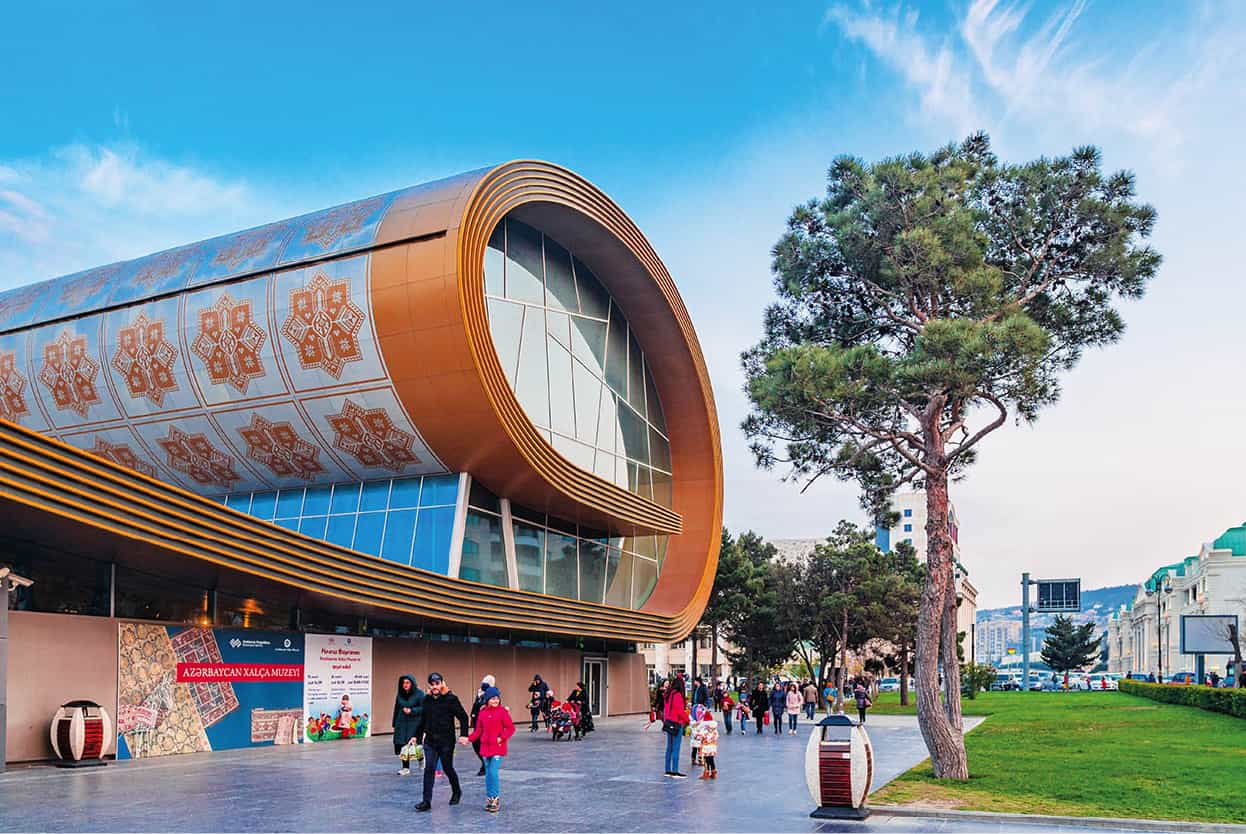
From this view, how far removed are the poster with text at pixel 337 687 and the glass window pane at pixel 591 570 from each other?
10917 millimetres

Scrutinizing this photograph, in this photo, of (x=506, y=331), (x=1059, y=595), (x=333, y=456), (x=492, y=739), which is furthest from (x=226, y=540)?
(x=1059, y=595)

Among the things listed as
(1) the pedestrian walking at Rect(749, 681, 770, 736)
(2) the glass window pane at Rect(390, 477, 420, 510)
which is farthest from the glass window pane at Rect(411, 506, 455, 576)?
(1) the pedestrian walking at Rect(749, 681, 770, 736)

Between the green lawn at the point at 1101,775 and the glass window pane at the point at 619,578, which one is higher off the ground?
the glass window pane at the point at 619,578

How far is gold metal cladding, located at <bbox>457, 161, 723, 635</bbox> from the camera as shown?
27.6 m

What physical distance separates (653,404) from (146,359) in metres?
18.7

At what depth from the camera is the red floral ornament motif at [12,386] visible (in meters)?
32.7

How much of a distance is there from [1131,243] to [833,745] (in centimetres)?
1153

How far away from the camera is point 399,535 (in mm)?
30125

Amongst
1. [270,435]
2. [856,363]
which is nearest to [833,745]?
[856,363]

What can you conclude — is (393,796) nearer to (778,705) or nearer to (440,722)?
(440,722)

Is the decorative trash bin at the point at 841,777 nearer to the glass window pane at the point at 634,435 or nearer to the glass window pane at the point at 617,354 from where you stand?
the glass window pane at the point at 617,354

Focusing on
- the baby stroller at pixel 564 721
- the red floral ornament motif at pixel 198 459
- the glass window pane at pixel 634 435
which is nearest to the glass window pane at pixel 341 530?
the red floral ornament motif at pixel 198 459

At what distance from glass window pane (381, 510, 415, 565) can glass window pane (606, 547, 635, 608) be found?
421 inches

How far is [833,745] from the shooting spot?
13.4 meters
